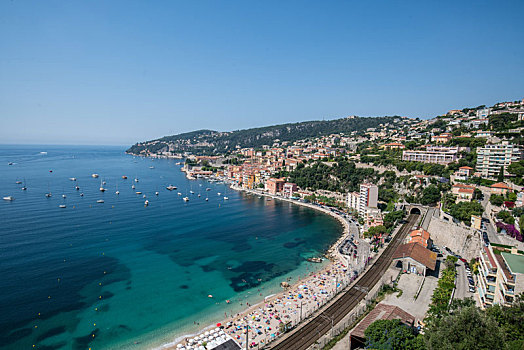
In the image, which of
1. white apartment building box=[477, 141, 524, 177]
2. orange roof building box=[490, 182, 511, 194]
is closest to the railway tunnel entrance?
orange roof building box=[490, 182, 511, 194]

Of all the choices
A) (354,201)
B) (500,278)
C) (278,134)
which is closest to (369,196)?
(354,201)

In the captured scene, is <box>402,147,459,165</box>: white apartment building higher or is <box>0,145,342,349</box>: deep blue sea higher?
<box>402,147,459,165</box>: white apartment building

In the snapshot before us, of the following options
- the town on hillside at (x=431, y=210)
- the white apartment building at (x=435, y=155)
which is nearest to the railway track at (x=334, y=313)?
the town on hillside at (x=431, y=210)

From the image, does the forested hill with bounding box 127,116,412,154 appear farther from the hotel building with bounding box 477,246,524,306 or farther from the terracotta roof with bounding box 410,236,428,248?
the hotel building with bounding box 477,246,524,306

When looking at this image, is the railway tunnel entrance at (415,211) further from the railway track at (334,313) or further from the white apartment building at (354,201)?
the railway track at (334,313)

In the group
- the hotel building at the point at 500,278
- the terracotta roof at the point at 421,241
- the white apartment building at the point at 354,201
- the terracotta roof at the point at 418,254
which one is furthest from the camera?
the white apartment building at the point at 354,201

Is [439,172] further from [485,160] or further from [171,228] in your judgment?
[171,228]
